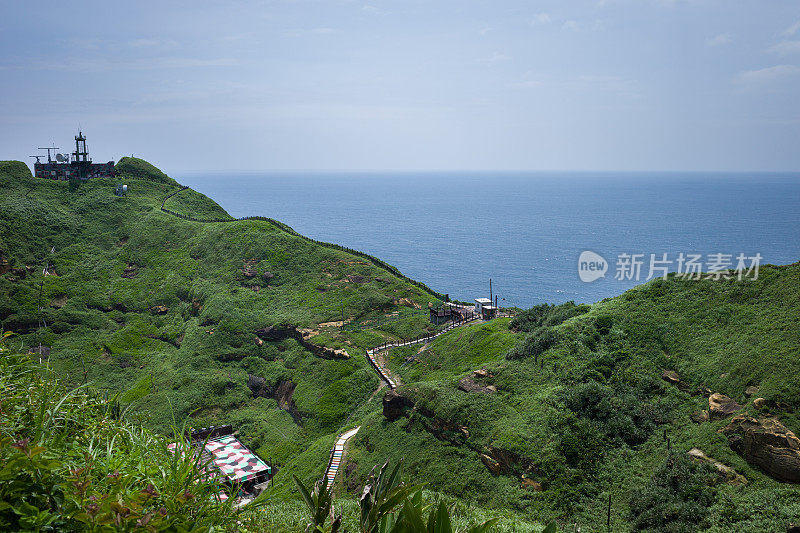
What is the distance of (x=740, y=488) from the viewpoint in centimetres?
1947

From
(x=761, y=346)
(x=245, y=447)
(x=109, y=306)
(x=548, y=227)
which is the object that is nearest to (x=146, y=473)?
(x=761, y=346)

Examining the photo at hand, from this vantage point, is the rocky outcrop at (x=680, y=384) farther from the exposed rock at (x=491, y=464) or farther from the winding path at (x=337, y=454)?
the winding path at (x=337, y=454)

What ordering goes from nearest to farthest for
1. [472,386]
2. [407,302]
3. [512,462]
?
[512,462]
[472,386]
[407,302]

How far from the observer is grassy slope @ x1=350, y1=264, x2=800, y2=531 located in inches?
862

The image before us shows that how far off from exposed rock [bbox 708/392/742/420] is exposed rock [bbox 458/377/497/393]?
40.8ft

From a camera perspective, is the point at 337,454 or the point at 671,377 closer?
the point at 671,377

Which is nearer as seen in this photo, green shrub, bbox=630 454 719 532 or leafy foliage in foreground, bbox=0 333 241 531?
leafy foliage in foreground, bbox=0 333 241 531

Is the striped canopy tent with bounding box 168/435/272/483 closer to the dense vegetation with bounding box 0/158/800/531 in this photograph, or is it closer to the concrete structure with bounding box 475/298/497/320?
the dense vegetation with bounding box 0/158/800/531

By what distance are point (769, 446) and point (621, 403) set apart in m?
7.16

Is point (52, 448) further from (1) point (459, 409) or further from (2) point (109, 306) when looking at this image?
(2) point (109, 306)

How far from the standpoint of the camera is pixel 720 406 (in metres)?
23.8

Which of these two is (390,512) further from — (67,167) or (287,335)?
(67,167)

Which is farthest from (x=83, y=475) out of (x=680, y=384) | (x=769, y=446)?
(x=680, y=384)

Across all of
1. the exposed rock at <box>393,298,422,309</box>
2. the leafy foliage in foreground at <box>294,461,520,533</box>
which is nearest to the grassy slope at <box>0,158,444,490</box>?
the exposed rock at <box>393,298,422,309</box>
